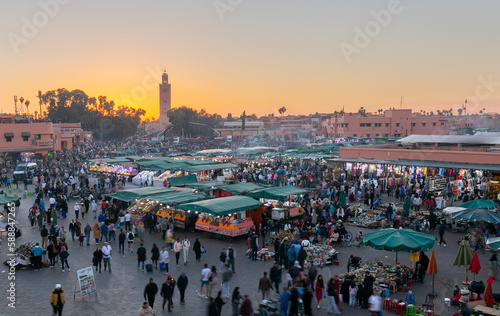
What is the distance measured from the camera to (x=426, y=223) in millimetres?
18156

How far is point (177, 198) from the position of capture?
19188 mm

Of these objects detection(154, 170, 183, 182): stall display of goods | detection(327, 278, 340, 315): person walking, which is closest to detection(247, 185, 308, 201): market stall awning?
detection(327, 278, 340, 315): person walking

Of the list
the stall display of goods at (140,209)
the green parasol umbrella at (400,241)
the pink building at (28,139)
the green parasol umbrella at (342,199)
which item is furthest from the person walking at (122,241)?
the pink building at (28,139)

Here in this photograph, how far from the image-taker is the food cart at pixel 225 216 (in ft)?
55.2

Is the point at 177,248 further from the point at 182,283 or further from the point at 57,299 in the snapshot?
the point at 57,299

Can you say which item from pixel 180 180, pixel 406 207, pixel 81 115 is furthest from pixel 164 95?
pixel 406 207

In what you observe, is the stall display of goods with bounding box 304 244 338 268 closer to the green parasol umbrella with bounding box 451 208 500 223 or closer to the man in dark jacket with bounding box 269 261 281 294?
Answer: the man in dark jacket with bounding box 269 261 281 294

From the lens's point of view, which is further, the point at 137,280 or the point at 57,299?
the point at 137,280

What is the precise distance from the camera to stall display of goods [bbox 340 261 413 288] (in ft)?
38.1

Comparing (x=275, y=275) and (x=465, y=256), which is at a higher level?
(x=465, y=256)

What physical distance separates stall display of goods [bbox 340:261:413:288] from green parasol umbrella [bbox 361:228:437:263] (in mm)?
863

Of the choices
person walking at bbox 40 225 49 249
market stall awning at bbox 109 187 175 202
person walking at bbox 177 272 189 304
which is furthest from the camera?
market stall awning at bbox 109 187 175 202

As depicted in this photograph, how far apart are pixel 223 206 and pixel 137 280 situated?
523 centimetres

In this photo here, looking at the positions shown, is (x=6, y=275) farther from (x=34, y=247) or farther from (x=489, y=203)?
(x=489, y=203)
